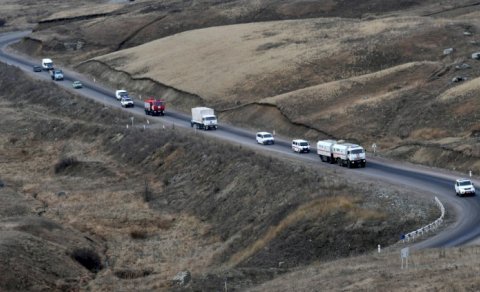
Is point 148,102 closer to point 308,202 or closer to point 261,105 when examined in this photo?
point 261,105

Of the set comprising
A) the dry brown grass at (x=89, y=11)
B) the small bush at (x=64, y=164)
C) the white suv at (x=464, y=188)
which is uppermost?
the dry brown grass at (x=89, y=11)

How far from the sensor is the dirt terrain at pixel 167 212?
154ft

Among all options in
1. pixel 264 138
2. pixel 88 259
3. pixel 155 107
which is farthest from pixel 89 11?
pixel 88 259

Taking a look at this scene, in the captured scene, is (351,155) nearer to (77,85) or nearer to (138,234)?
(138,234)

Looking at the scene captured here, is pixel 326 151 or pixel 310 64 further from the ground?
pixel 310 64

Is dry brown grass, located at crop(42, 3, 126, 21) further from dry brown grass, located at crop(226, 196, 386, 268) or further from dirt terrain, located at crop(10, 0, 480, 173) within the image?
dry brown grass, located at crop(226, 196, 386, 268)

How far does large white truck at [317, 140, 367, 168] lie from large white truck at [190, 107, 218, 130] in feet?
64.5

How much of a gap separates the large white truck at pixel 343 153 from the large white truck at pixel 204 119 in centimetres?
1965

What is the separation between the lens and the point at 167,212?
64.8 meters

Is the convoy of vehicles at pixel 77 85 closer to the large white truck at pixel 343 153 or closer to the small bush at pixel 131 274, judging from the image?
the large white truck at pixel 343 153

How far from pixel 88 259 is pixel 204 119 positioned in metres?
34.7

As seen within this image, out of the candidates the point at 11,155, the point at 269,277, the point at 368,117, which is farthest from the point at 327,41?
the point at 269,277

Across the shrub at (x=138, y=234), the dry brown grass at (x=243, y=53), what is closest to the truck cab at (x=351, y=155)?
the shrub at (x=138, y=234)

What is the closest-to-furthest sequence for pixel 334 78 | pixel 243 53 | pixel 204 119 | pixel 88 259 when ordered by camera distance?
pixel 88 259, pixel 204 119, pixel 334 78, pixel 243 53
